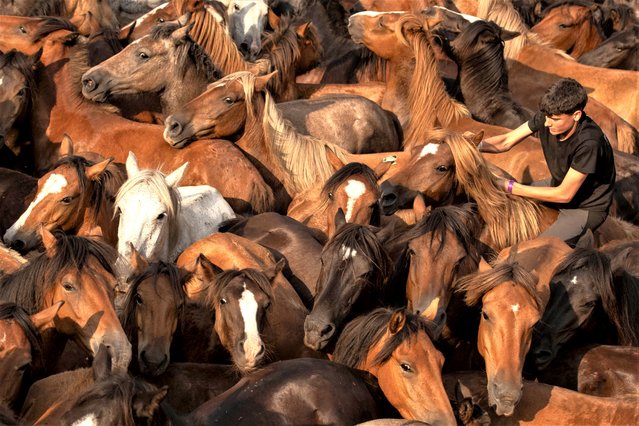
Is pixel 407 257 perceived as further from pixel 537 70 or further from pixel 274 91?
pixel 537 70

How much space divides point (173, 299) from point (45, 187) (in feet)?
4.39

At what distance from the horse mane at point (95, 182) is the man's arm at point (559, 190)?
87.7 inches

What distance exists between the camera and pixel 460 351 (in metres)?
6.09

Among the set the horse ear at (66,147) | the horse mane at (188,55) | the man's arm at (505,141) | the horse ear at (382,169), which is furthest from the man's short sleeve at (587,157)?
the horse mane at (188,55)

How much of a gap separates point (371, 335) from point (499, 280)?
64 cm

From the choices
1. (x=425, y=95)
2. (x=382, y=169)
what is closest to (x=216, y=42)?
(x=425, y=95)

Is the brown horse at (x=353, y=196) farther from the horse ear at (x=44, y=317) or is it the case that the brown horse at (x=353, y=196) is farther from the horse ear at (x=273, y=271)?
the horse ear at (x=44, y=317)

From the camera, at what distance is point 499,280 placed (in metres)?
5.52

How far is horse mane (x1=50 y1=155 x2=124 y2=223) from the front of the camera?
6594mm

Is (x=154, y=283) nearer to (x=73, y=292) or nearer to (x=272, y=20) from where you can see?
Answer: (x=73, y=292)

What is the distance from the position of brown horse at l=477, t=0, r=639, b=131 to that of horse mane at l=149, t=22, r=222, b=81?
3193mm

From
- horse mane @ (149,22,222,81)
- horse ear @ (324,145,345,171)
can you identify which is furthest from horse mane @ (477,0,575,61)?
horse ear @ (324,145,345,171)

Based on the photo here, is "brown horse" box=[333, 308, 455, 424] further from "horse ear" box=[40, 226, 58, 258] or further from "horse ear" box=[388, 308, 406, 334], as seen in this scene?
"horse ear" box=[40, 226, 58, 258]

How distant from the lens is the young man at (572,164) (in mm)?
6445
